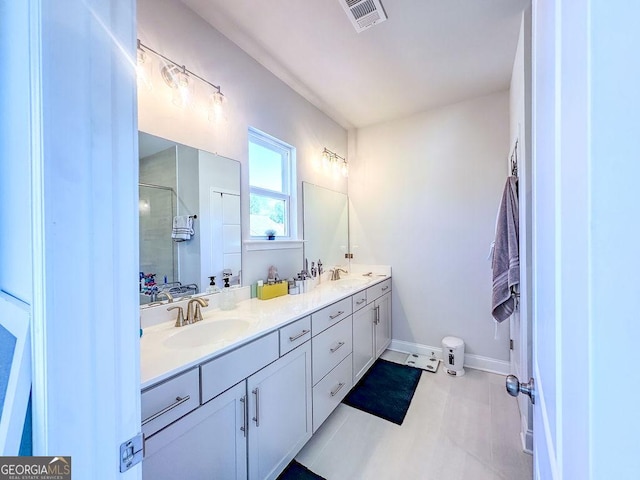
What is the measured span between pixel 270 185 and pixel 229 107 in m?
0.68

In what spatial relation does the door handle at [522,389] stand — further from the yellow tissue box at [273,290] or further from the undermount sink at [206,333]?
the yellow tissue box at [273,290]

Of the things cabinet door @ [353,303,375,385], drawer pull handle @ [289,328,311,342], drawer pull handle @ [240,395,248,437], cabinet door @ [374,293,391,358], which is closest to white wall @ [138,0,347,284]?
drawer pull handle @ [289,328,311,342]

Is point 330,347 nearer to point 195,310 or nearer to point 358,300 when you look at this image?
point 358,300

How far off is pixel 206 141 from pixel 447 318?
278 cm

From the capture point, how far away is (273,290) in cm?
198

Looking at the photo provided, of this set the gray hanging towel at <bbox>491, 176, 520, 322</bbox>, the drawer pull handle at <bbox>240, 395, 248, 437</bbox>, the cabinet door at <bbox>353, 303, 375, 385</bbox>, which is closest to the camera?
the drawer pull handle at <bbox>240, 395, 248, 437</bbox>

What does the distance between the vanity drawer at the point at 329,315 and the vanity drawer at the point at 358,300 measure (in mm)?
82

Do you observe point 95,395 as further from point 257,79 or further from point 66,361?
point 257,79

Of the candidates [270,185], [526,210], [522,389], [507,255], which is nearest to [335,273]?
[270,185]

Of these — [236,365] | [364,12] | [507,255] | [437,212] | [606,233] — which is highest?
[364,12]

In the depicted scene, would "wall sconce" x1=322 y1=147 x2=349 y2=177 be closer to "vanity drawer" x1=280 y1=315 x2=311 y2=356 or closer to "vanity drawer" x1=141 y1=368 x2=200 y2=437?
"vanity drawer" x1=280 y1=315 x2=311 y2=356

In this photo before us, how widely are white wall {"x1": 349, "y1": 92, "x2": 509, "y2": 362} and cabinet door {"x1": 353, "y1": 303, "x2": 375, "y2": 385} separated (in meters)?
0.63

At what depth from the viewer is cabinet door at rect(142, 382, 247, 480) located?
0.89 m

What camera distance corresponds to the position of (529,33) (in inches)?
60.9
